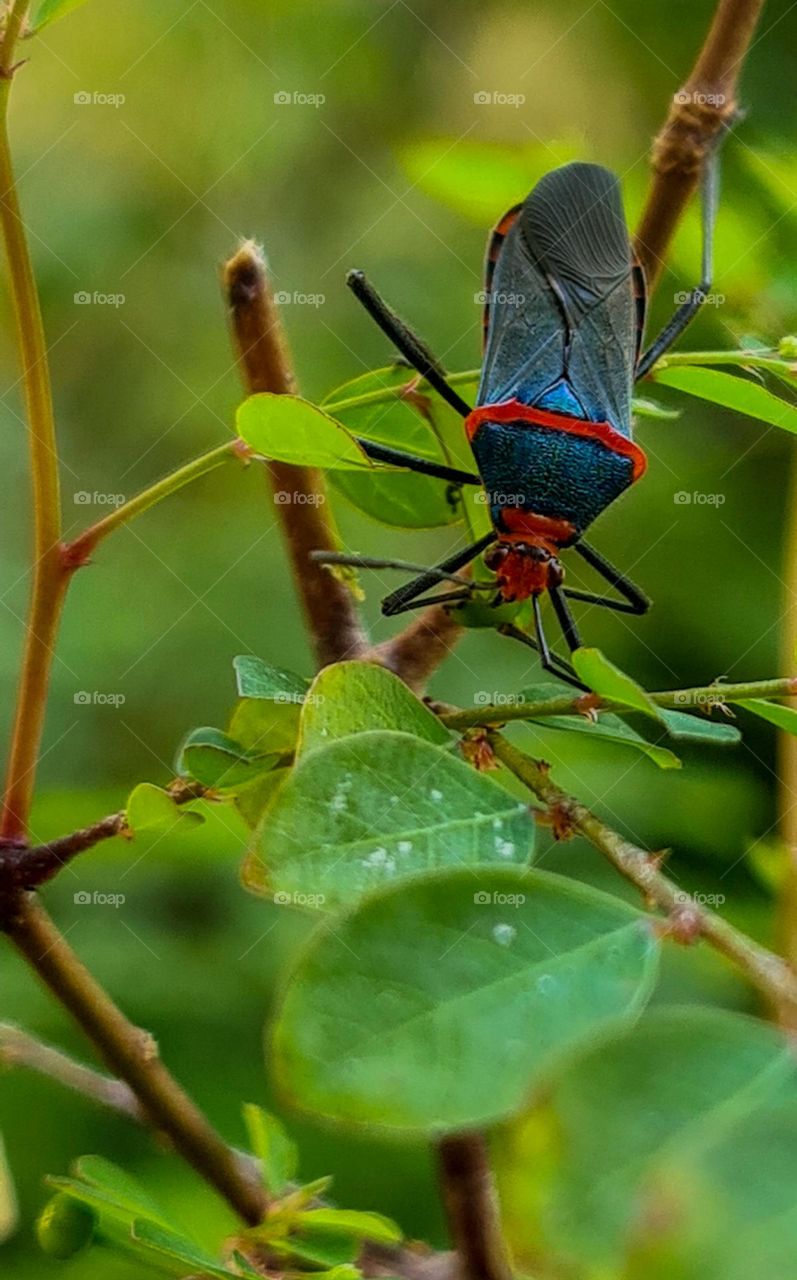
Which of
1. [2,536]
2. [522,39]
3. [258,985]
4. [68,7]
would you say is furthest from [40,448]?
[522,39]

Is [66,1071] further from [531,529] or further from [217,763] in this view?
[531,529]

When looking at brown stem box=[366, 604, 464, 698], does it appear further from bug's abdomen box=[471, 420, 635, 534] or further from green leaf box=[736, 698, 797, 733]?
green leaf box=[736, 698, 797, 733]

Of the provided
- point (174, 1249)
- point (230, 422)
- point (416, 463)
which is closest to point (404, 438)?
point (416, 463)

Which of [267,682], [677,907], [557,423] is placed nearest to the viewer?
[677,907]

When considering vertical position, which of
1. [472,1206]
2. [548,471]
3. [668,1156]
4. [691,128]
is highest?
[691,128]

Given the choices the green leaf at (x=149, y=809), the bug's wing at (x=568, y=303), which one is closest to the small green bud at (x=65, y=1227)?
the green leaf at (x=149, y=809)

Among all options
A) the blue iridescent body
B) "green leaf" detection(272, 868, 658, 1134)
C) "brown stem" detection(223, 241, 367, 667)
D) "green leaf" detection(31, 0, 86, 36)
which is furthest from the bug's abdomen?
"green leaf" detection(272, 868, 658, 1134)
